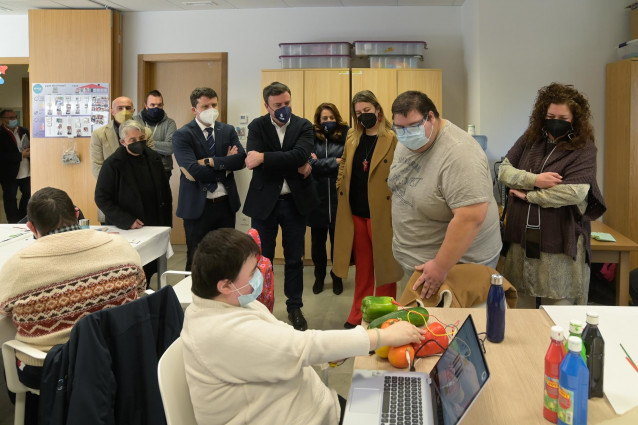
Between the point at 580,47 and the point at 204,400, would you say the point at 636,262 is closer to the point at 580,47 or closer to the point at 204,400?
the point at 580,47

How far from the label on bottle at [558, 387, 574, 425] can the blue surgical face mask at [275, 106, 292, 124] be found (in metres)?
2.37

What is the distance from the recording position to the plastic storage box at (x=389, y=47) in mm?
5012

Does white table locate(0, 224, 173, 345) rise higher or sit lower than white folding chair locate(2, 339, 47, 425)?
higher

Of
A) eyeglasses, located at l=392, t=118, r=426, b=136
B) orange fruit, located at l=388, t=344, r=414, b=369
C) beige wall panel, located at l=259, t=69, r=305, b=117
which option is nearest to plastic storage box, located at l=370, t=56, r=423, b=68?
beige wall panel, located at l=259, t=69, r=305, b=117

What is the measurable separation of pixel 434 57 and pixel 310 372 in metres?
4.52

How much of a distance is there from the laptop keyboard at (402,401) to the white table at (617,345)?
464mm

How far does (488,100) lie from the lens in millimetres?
4672

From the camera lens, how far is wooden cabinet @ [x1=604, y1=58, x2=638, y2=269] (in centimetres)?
411

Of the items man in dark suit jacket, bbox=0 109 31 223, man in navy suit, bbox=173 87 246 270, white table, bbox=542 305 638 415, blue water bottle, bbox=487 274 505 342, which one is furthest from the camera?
man in dark suit jacket, bbox=0 109 31 223

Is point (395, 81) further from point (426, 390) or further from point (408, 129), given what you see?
point (426, 390)

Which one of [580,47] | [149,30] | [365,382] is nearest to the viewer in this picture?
[365,382]

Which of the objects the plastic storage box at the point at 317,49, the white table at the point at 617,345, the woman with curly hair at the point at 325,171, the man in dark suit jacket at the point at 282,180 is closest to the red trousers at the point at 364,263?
the man in dark suit jacket at the point at 282,180

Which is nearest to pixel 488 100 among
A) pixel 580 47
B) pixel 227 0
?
pixel 580 47

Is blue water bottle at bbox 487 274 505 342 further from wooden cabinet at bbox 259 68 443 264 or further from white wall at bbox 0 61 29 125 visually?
white wall at bbox 0 61 29 125
